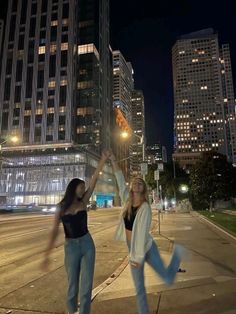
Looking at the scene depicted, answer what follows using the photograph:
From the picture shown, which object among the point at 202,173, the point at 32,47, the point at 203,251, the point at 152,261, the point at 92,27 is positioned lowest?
the point at 203,251

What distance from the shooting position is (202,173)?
4659cm

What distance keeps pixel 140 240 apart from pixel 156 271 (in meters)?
0.63

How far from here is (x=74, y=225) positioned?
3977 mm

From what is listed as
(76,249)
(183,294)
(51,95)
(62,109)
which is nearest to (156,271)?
(76,249)

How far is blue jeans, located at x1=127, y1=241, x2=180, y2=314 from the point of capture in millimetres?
3830

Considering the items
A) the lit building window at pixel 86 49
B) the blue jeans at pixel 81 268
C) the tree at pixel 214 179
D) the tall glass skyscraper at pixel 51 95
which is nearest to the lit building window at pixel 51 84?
the tall glass skyscraper at pixel 51 95

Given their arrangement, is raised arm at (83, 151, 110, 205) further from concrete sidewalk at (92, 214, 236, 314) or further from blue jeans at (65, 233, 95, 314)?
concrete sidewalk at (92, 214, 236, 314)

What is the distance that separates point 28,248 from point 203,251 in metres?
6.58

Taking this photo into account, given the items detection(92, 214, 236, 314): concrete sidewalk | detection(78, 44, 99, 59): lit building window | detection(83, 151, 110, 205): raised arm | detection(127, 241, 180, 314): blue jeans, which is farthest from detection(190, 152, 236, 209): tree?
detection(78, 44, 99, 59): lit building window

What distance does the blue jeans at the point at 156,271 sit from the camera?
3830 millimetres

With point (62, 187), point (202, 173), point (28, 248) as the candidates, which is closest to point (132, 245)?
point (28, 248)

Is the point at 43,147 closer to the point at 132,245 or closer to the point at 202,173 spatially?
the point at 202,173

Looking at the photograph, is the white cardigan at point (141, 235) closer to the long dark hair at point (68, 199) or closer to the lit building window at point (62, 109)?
the long dark hair at point (68, 199)

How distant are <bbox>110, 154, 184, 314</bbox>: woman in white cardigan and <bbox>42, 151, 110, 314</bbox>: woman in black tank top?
0.53 m
